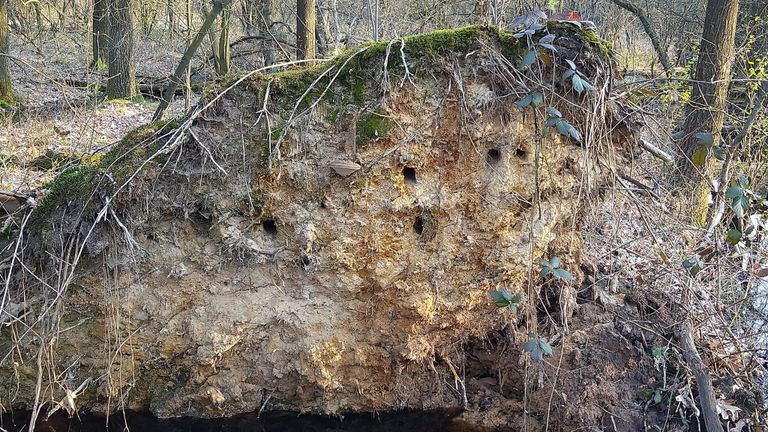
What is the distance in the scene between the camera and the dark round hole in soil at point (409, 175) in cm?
382

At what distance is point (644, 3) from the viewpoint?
9.95 meters

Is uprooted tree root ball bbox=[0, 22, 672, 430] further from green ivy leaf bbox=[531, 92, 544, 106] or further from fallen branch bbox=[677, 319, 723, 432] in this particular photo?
fallen branch bbox=[677, 319, 723, 432]

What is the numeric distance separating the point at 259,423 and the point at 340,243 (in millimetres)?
1512

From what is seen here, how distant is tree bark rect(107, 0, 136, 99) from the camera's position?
8562 mm

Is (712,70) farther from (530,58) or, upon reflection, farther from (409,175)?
(409,175)

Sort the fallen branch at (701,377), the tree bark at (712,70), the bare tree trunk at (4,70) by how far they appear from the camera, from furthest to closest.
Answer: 1. the bare tree trunk at (4,70)
2. the tree bark at (712,70)
3. the fallen branch at (701,377)

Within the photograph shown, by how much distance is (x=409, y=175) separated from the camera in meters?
3.84

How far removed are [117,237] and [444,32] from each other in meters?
2.42

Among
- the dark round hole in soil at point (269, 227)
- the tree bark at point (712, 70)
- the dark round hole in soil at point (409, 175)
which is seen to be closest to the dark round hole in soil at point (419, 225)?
the dark round hole in soil at point (409, 175)

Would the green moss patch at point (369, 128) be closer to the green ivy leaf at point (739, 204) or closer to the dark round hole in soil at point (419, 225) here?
the dark round hole in soil at point (419, 225)

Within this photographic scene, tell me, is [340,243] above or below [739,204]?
below

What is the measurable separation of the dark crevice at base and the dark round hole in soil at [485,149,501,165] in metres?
1.91

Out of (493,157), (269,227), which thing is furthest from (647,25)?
(269,227)

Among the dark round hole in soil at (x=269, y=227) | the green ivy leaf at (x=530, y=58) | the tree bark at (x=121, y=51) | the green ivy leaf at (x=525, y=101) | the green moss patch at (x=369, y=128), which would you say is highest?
the tree bark at (x=121, y=51)
